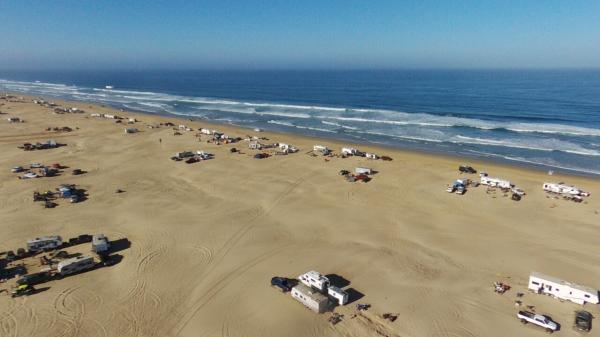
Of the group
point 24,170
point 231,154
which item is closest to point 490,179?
point 231,154

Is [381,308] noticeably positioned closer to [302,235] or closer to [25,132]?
[302,235]

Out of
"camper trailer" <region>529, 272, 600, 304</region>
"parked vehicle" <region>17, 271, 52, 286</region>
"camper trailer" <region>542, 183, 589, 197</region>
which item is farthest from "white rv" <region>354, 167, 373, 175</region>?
"parked vehicle" <region>17, 271, 52, 286</region>

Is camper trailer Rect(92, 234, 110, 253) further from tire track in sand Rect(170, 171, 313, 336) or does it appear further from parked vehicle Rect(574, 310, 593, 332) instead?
parked vehicle Rect(574, 310, 593, 332)

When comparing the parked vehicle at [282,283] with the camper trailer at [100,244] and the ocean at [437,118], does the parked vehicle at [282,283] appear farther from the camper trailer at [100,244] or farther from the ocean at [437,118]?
the ocean at [437,118]

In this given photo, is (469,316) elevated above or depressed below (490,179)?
below

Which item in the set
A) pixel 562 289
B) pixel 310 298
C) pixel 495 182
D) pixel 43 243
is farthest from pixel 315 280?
pixel 495 182

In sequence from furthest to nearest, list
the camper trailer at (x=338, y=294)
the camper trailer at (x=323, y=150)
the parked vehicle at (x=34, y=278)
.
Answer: the camper trailer at (x=323, y=150)
the parked vehicle at (x=34, y=278)
the camper trailer at (x=338, y=294)

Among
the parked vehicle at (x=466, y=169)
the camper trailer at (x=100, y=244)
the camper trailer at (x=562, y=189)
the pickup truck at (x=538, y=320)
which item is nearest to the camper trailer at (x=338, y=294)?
the pickup truck at (x=538, y=320)
